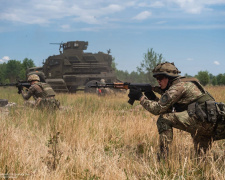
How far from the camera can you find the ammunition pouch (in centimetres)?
377

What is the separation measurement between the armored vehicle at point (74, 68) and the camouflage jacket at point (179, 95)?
1453cm

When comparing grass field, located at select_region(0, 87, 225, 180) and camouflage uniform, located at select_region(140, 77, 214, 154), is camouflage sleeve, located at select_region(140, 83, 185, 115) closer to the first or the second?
camouflage uniform, located at select_region(140, 77, 214, 154)

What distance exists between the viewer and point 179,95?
4082 millimetres

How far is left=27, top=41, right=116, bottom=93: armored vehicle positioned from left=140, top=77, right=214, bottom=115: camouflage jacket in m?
14.5

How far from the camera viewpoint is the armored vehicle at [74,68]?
19500mm

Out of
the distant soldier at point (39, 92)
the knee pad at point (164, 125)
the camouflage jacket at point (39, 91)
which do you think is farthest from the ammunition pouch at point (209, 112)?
the camouflage jacket at point (39, 91)

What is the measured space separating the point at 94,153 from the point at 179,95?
1.57 m

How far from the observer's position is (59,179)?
10.5 ft

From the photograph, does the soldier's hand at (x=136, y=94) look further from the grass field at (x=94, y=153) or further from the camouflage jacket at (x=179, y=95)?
the grass field at (x=94, y=153)

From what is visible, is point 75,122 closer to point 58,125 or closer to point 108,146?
point 58,125

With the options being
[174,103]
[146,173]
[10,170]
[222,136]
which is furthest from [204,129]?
[10,170]

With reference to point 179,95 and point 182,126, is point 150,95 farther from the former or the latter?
point 182,126

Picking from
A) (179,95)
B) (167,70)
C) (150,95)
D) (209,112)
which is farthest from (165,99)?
(150,95)

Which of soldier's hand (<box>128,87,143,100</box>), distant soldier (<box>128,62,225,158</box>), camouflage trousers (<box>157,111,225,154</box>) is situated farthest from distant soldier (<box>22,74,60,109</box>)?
camouflage trousers (<box>157,111,225,154</box>)
